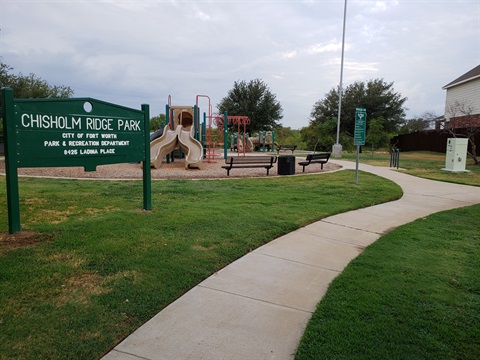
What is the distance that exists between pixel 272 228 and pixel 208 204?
84.6 inches

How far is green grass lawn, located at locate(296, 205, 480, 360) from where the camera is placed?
114 inches

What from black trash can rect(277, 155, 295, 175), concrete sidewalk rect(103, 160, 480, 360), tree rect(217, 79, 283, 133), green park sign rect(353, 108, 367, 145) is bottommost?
concrete sidewalk rect(103, 160, 480, 360)

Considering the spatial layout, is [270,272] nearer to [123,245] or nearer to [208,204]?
[123,245]

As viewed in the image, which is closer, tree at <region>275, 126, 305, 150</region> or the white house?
the white house

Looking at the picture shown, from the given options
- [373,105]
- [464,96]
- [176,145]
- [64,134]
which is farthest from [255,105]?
[64,134]

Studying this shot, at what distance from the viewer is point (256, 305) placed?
3.64m

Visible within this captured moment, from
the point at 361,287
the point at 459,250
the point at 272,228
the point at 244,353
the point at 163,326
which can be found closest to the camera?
the point at 244,353

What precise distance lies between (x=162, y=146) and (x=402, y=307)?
14.5 metres

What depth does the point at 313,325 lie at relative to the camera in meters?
3.23

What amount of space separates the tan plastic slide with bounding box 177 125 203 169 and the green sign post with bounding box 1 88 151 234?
363 inches

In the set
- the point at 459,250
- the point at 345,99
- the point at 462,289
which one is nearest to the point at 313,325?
the point at 462,289

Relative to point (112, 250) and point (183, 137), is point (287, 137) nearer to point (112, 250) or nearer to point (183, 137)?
point (183, 137)

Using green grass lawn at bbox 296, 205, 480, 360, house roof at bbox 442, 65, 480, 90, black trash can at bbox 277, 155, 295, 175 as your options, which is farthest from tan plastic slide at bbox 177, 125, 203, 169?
house roof at bbox 442, 65, 480, 90

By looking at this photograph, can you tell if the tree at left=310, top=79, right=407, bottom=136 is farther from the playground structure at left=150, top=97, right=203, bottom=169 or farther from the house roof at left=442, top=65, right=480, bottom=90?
the playground structure at left=150, top=97, right=203, bottom=169
